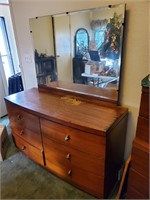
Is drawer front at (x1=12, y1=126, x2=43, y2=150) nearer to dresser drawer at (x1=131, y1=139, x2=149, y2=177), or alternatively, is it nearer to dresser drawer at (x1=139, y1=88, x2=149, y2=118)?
dresser drawer at (x1=131, y1=139, x2=149, y2=177)


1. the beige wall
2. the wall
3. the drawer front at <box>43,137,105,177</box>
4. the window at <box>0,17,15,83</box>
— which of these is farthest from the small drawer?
the wall

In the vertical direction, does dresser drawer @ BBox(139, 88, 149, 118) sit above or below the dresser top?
above

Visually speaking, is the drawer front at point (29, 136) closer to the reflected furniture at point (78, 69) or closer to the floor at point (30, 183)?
the floor at point (30, 183)

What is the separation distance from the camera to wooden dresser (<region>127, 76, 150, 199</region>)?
3.03 ft

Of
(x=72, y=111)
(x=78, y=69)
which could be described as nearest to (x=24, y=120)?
(x=72, y=111)

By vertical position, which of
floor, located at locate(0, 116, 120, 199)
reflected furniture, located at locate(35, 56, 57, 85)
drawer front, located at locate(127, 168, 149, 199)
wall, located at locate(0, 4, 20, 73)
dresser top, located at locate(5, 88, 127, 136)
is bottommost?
floor, located at locate(0, 116, 120, 199)

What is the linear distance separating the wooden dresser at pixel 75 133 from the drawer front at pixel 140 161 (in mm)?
198

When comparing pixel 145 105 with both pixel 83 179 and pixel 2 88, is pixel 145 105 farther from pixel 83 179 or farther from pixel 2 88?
pixel 2 88

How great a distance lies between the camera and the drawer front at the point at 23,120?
4.89 ft

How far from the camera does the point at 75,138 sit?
1.23 meters

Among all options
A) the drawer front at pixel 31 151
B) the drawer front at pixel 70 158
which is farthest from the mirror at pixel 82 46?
the drawer front at pixel 31 151

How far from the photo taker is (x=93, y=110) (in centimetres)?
137

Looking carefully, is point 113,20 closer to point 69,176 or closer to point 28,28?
point 28,28

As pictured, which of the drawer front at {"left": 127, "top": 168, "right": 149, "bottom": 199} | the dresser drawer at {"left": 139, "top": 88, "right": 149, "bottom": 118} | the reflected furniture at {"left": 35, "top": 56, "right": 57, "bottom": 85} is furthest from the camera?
the reflected furniture at {"left": 35, "top": 56, "right": 57, "bottom": 85}
